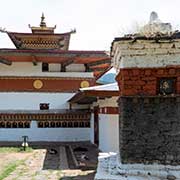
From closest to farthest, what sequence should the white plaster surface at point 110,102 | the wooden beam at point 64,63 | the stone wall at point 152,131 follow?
the stone wall at point 152,131, the white plaster surface at point 110,102, the wooden beam at point 64,63

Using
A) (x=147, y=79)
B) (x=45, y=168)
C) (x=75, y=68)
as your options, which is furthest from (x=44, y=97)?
(x=147, y=79)

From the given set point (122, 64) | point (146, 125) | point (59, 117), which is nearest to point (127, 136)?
point (146, 125)

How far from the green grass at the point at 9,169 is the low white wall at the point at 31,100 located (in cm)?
824

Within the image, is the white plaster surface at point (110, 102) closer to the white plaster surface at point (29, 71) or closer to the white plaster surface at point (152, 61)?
the white plaster surface at point (29, 71)

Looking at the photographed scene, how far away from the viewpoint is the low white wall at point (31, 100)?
20.1 meters

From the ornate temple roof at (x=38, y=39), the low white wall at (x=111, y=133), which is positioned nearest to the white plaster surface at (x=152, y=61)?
the low white wall at (x=111, y=133)

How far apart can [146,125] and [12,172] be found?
5411mm

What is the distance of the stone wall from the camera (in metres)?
5.20

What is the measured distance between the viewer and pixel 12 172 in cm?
974

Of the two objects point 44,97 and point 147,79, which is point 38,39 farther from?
point 147,79

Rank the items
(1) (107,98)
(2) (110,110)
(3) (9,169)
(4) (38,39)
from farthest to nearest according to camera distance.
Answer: (4) (38,39) → (1) (107,98) → (2) (110,110) → (3) (9,169)

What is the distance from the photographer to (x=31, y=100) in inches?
794

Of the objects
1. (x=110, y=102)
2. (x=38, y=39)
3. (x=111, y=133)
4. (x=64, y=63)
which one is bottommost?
(x=111, y=133)

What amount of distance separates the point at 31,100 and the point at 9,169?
33.3 feet
